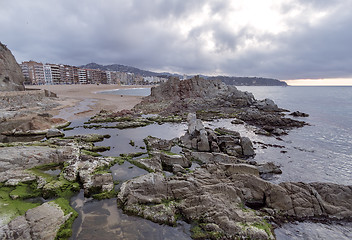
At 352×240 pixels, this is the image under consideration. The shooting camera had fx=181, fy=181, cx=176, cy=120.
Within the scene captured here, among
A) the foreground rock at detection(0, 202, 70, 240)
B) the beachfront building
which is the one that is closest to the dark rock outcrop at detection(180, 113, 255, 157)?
the foreground rock at detection(0, 202, 70, 240)

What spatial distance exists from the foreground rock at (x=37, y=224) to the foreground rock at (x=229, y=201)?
13.4 feet

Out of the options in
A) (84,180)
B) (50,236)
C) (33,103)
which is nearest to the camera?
(50,236)

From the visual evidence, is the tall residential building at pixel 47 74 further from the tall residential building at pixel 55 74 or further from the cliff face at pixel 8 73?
the cliff face at pixel 8 73

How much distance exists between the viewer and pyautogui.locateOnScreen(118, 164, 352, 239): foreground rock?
11711 millimetres

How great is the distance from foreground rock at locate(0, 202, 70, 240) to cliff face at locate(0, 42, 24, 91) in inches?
2268

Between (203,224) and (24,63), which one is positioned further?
(24,63)

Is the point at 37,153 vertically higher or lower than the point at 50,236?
higher

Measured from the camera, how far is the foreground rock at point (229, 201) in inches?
461

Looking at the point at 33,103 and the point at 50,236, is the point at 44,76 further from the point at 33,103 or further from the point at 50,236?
the point at 50,236

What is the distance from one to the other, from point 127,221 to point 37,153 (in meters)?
13.3

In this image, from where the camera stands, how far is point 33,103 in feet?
165

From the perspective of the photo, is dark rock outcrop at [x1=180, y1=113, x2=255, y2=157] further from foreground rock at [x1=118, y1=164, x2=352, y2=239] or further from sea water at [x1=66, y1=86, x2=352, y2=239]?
foreground rock at [x1=118, y1=164, x2=352, y2=239]

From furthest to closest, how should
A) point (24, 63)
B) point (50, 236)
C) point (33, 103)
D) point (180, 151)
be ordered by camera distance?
point (24, 63) → point (33, 103) → point (180, 151) → point (50, 236)

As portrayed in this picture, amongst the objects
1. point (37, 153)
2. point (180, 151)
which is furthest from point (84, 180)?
point (180, 151)
